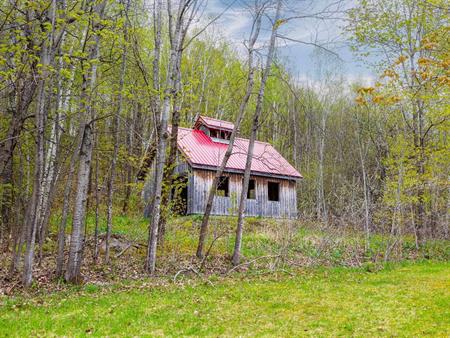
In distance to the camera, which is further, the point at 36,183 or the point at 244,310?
the point at 36,183

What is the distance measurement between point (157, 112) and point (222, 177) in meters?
14.8

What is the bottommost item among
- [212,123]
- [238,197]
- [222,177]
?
[238,197]

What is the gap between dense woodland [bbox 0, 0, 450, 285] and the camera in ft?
33.8

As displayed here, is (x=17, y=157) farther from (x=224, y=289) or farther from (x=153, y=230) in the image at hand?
(x=224, y=289)

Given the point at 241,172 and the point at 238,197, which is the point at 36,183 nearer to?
the point at 238,197

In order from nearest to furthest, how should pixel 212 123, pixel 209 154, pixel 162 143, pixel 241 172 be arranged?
pixel 162 143 → pixel 209 154 → pixel 241 172 → pixel 212 123

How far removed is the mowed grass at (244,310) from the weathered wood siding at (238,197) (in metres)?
14.1

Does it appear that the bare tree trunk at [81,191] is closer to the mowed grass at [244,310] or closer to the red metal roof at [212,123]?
the mowed grass at [244,310]

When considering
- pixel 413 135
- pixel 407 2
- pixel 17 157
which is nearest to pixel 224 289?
pixel 17 157

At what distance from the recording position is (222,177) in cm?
2823

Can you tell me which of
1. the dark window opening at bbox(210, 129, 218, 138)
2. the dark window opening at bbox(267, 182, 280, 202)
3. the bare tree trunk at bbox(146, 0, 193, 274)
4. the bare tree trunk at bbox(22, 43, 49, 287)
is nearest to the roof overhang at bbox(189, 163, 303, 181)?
the dark window opening at bbox(267, 182, 280, 202)

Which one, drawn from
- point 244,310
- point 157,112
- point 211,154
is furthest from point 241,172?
point 244,310

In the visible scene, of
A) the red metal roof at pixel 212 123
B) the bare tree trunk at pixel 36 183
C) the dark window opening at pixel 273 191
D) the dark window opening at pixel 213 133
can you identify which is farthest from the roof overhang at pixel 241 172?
the bare tree trunk at pixel 36 183

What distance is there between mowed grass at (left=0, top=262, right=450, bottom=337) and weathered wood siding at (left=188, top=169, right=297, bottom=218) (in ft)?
46.2
